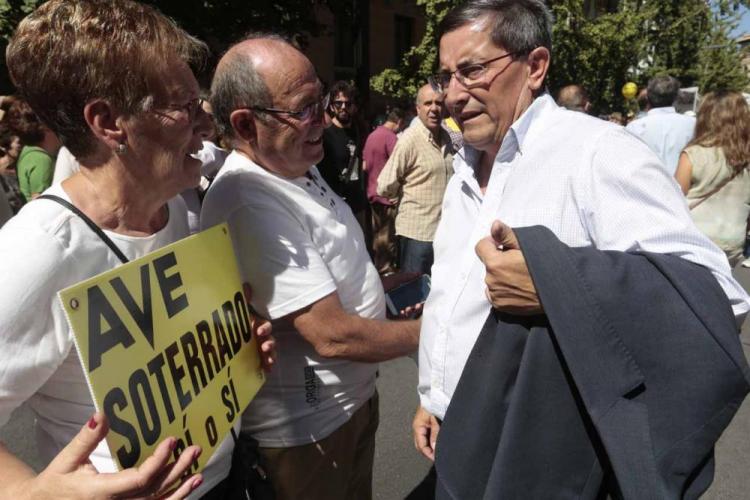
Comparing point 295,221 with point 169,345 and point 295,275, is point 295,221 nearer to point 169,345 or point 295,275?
point 295,275

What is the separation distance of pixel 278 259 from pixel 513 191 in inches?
23.7

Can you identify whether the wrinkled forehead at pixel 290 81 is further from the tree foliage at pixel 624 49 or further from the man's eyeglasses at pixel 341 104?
the tree foliage at pixel 624 49

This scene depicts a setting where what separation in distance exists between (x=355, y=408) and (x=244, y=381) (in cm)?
46

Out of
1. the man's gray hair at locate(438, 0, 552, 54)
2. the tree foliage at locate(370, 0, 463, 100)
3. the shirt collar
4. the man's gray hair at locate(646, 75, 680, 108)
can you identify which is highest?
the man's gray hair at locate(438, 0, 552, 54)

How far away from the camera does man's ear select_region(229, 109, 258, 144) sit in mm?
1568

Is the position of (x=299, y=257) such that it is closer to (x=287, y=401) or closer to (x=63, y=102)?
(x=287, y=401)

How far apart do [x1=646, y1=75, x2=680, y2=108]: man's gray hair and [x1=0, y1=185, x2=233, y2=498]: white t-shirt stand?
4.84 m

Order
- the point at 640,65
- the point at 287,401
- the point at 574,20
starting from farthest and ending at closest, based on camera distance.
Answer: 1. the point at 640,65
2. the point at 574,20
3. the point at 287,401

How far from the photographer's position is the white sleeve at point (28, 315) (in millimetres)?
994

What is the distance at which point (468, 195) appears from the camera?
171 centimetres

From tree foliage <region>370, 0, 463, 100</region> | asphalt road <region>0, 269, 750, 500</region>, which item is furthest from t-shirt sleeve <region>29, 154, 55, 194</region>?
tree foliage <region>370, 0, 463, 100</region>

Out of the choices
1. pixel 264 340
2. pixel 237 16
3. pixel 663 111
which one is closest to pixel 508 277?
pixel 264 340

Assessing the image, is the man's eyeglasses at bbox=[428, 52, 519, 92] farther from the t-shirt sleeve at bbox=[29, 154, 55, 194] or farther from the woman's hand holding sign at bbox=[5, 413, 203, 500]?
the t-shirt sleeve at bbox=[29, 154, 55, 194]

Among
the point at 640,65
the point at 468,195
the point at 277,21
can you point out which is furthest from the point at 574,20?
the point at 468,195
